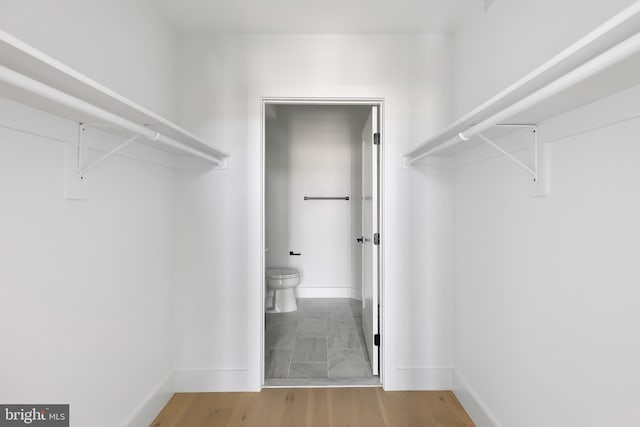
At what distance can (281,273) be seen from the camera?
390 cm

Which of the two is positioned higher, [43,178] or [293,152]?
[293,152]

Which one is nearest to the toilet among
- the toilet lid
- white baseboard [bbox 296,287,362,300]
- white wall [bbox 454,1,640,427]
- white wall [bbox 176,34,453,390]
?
the toilet lid

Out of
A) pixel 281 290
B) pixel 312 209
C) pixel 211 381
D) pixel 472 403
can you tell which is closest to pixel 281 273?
pixel 281 290

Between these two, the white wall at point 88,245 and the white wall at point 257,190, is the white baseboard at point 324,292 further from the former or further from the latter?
the white wall at point 88,245

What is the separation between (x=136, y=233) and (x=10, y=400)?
88 cm

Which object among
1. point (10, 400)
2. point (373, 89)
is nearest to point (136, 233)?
point (10, 400)

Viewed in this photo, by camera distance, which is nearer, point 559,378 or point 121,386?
point 559,378

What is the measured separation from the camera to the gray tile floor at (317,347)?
2441 millimetres

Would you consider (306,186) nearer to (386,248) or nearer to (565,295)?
(386,248)

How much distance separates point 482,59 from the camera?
193cm

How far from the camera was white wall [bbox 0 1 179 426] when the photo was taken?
1.12 meters

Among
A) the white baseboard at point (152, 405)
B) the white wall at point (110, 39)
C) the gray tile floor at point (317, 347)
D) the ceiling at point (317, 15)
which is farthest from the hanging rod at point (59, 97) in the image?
the gray tile floor at point (317, 347)

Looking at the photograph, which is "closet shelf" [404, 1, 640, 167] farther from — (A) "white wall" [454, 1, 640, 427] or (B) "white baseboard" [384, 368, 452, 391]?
(B) "white baseboard" [384, 368, 452, 391]

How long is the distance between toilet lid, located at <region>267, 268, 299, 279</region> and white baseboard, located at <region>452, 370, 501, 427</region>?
2044 millimetres
